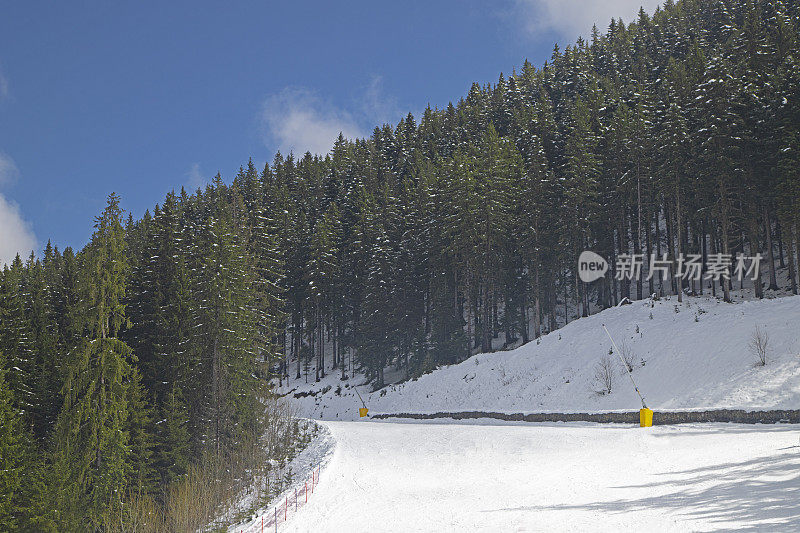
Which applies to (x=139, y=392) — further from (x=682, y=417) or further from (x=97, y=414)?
(x=682, y=417)

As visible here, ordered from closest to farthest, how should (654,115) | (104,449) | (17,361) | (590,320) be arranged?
1. (104,449)
2. (17,361)
3. (590,320)
4. (654,115)

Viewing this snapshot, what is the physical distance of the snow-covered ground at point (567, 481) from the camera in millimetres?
13141

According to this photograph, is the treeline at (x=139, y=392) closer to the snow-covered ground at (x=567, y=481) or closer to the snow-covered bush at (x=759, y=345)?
the snow-covered ground at (x=567, y=481)

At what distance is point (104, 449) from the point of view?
2564cm

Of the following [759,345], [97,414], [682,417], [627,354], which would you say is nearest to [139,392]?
[97,414]

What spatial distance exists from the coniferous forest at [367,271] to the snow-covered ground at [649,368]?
484 centimetres

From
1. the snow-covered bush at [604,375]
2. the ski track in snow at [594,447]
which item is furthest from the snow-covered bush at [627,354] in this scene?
the snow-covered bush at [604,375]

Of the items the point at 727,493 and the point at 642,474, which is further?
the point at 642,474

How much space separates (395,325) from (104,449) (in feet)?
109

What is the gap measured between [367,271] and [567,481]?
141ft

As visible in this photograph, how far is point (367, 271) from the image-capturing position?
59688 millimetres

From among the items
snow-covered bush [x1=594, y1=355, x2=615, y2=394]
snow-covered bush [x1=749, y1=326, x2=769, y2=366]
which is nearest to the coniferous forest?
snow-covered bush [x1=749, y1=326, x2=769, y2=366]

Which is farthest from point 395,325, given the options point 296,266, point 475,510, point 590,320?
point 475,510

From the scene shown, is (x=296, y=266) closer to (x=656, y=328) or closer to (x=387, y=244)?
(x=387, y=244)
